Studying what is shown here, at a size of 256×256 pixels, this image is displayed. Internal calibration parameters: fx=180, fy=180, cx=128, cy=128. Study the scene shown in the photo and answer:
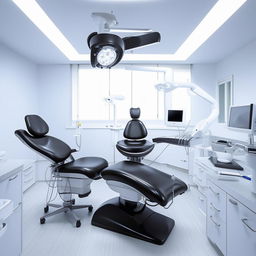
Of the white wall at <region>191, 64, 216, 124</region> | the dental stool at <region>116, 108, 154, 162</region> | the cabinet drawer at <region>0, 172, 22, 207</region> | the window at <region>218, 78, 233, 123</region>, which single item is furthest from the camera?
the white wall at <region>191, 64, 216, 124</region>

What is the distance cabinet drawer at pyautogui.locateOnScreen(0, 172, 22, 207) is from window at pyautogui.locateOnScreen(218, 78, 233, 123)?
3465 millimetres

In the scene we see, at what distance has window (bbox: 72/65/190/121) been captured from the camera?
4.00m

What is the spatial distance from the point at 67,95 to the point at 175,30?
2507mm

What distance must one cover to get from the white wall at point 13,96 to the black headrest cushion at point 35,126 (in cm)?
101

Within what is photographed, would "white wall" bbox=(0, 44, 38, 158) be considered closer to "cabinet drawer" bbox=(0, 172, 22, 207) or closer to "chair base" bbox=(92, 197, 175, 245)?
"cabinet drawer" bbox=(0, 172, 22, 207)

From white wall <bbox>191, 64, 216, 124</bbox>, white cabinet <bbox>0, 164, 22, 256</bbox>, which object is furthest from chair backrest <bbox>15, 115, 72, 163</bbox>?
white wall <bbox>191, 64, 216, 124</bbox>

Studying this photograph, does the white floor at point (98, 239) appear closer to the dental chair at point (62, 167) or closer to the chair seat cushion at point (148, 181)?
the dental chair at point (62, 167)

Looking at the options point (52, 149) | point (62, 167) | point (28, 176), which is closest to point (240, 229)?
point (62, 167)

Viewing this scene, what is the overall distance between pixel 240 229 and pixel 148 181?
0.67 m

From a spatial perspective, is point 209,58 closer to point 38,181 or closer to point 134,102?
point 134,102

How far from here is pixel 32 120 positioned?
2.01 metres

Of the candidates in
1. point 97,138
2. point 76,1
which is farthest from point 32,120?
point 97,138

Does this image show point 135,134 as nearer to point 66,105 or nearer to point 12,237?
point 66,105

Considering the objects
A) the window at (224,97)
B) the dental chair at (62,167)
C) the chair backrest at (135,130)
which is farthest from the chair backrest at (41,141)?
the window at (224,97)
